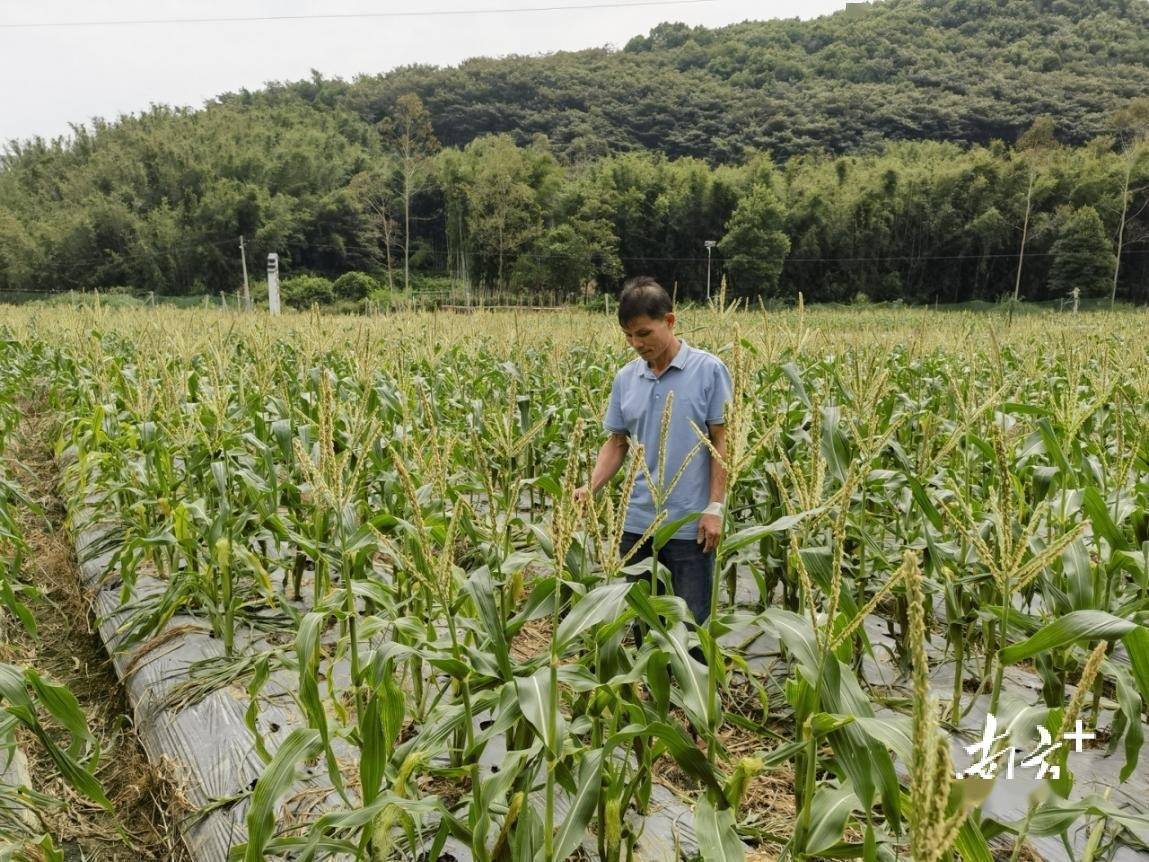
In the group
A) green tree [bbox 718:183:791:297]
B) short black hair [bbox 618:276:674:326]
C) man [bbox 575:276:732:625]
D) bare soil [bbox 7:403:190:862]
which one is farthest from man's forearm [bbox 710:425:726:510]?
green tree [bbox 718:183:791:297]

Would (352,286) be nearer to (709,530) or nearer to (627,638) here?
(627,638)

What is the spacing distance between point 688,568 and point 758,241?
1656 inches

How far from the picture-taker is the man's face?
2.65 metres

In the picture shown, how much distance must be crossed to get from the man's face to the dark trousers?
2.39ft

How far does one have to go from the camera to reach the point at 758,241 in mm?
42250

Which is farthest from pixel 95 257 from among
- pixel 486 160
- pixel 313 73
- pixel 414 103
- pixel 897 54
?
pixel 897 54

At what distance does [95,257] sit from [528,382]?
51.1 m

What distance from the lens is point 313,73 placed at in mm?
83562

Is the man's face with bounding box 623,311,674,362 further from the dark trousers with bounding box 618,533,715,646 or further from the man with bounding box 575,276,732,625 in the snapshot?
the dark trousers with bounding box 618,533,715,646

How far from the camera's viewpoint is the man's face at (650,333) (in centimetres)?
265

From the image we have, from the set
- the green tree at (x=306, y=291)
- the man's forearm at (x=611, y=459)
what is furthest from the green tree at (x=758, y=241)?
the man's forearm at (x=611, y=459)

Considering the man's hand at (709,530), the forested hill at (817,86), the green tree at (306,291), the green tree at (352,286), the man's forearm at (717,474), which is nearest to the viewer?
the man's hand at (709,530)

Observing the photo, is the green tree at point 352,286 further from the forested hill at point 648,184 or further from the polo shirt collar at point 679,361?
the polo shirt collar at point 679,361

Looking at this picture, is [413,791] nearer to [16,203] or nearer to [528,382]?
[528,382]
